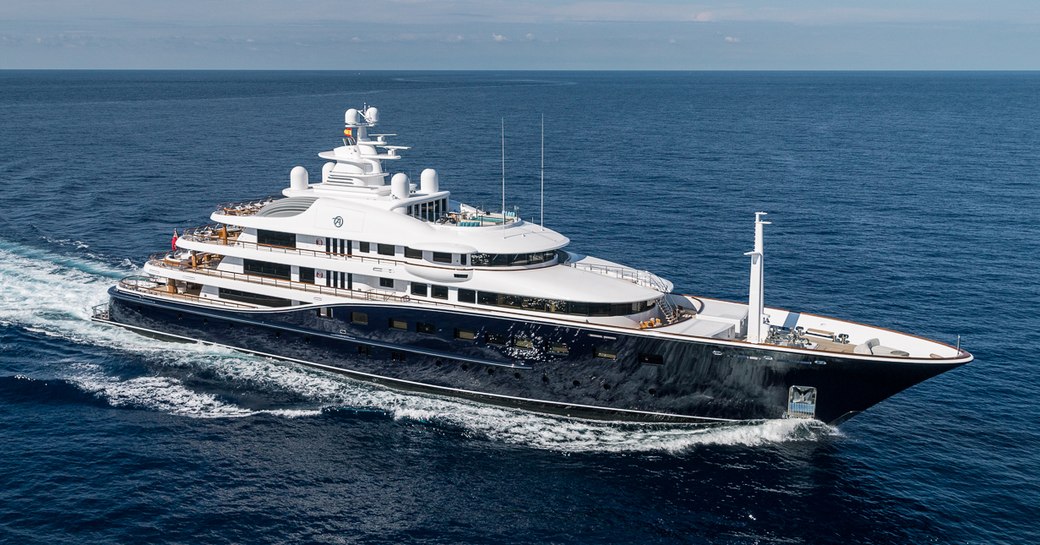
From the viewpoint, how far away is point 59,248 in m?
54.9

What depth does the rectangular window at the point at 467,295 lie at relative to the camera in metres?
35.7

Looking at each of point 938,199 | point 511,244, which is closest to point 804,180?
point 938,199

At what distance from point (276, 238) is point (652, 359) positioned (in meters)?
19.0

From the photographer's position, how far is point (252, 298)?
40469 mm

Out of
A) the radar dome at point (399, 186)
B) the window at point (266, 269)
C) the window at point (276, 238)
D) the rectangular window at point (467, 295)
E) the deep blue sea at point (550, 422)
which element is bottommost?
the deep blue sea at point (550, 422)

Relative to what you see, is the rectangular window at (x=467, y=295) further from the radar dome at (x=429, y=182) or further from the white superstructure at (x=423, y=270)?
the radar dome at (x=429, y=182)

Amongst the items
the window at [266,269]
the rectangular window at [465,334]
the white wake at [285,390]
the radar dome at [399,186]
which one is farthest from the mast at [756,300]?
the window at [266,269]

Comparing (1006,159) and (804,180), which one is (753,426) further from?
(1006,159)

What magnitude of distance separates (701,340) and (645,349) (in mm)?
2226

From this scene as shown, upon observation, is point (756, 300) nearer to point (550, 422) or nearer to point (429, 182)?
point (550, 422)

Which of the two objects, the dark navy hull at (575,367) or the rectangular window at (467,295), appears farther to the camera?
the rectangular window at (467,295)

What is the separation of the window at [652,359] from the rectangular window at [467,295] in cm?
759

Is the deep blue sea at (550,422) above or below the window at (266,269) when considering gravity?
below

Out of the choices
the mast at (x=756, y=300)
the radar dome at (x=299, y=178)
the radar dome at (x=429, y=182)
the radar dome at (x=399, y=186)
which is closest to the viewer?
the mast at (x=756, y=300)
